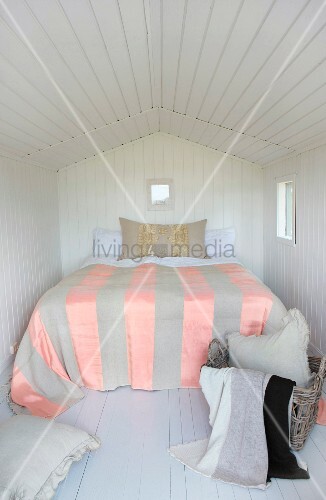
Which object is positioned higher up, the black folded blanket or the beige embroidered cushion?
the beige embroidered cushion

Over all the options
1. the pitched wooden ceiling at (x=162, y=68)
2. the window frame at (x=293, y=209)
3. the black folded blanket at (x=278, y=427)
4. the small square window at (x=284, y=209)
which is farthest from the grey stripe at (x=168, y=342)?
the small square window at (x=284, y=209)

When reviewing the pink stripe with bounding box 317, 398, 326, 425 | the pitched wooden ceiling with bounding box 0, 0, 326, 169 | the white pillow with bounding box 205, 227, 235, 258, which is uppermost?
the pitched wooden ceiling with bounding box 0, 0, 326, 169

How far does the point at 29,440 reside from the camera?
176 centimetres

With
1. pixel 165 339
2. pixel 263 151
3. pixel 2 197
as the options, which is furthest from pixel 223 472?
pixel 263 151

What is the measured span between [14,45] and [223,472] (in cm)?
197

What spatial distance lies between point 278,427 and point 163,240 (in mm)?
2528

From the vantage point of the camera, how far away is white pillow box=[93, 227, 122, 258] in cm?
425

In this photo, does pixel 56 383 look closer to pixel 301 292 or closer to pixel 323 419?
pixel 323 419

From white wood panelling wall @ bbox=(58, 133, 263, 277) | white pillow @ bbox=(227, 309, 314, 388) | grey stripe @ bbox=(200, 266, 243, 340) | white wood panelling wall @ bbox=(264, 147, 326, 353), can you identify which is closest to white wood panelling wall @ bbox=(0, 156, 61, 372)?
white wood panelling wall @ bbox=(58, 133, 263, 277)

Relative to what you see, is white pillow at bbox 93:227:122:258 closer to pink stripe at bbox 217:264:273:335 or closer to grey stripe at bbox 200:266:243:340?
grey stripe at bbox 200:266:243:340

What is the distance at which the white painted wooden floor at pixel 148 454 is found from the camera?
171 cm

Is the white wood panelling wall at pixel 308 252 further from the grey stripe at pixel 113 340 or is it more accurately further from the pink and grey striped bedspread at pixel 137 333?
the grey stripe at pixel 113 340

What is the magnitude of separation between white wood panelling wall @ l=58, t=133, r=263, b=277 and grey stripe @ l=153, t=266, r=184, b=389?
215cm

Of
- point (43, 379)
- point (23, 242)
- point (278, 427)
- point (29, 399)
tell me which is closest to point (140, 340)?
point (43, 379)
